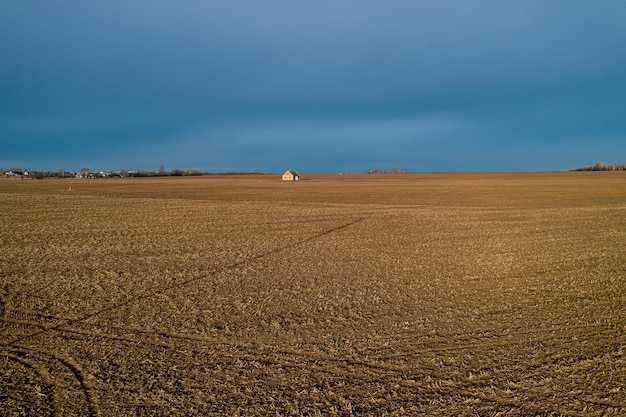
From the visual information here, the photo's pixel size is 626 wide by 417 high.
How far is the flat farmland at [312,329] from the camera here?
12.5ft

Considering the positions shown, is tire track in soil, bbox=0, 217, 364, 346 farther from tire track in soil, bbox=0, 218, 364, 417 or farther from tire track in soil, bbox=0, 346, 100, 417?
tire track in soil, bbox=0, 346, 100, 417

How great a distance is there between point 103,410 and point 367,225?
13.3m

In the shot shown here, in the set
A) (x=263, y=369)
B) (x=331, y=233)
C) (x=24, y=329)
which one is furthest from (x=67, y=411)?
(x=331, y=233)

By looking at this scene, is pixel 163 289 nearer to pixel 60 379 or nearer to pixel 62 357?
pixel 62 357

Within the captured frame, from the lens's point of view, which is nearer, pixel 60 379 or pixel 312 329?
pixel 60 379

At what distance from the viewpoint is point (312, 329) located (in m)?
5.45

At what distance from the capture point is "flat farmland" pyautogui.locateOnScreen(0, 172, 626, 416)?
12.5 feet

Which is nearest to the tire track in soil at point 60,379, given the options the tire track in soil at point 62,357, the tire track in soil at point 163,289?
the tire track in soil at point 62,357

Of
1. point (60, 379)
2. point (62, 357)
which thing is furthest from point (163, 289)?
point (60, 379)

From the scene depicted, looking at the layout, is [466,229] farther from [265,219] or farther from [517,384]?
[517,384]

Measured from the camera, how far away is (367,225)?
1622cm

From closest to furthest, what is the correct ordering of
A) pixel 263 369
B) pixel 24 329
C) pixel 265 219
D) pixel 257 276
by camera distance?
pixel 263 369 < pixel 24 329 < pixel 257 276 < pixel 265 219

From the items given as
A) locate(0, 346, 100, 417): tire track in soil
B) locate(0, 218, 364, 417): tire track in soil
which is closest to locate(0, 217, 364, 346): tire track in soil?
locate(0, 218, 364, 417): tire track in soil

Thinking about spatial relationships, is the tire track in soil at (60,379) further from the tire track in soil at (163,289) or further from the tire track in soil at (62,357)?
the tire track in soil at (163,289)
